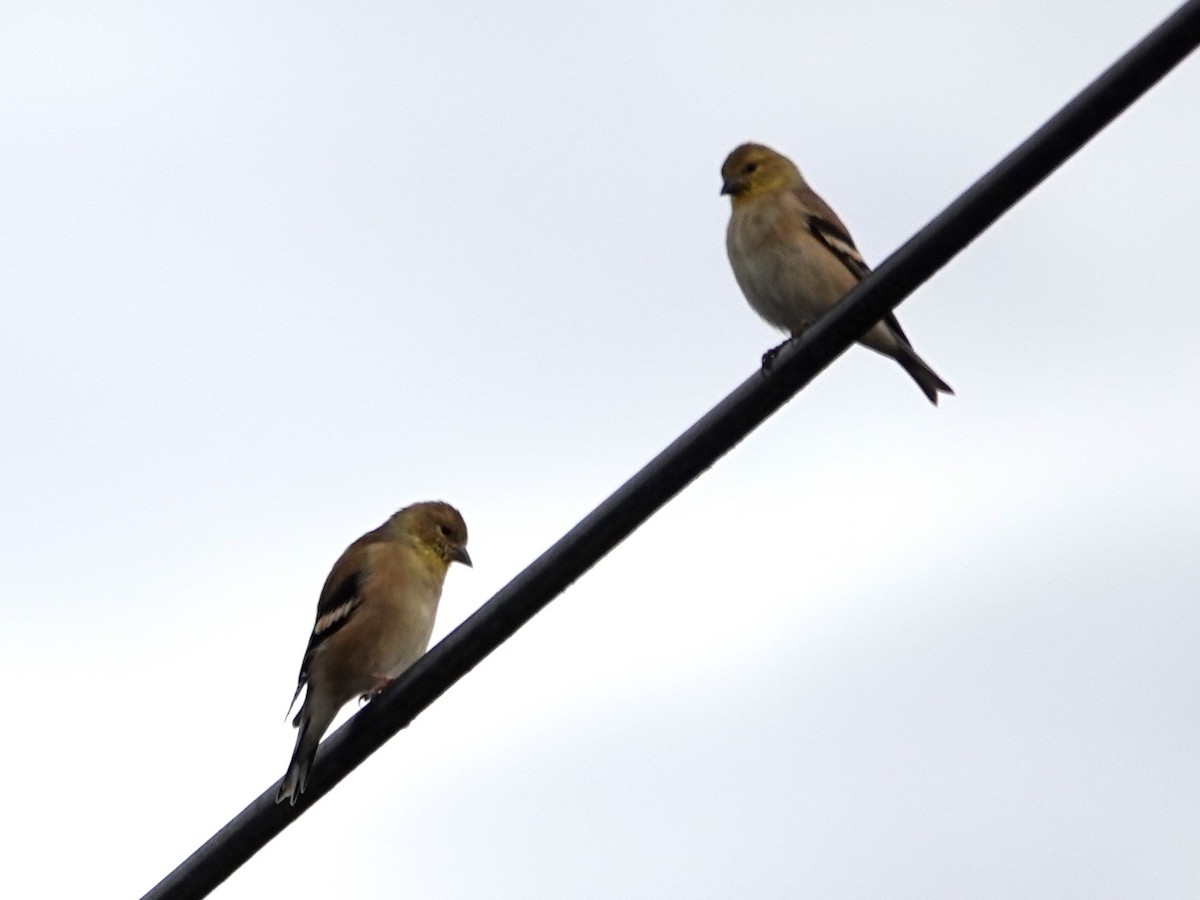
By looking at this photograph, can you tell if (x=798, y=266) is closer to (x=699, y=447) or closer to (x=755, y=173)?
(x=755, y=173)

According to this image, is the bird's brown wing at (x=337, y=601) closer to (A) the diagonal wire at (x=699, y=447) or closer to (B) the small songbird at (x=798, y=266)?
(B) the small songbird at (x=798, y=266)

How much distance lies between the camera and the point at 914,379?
25.6 feet

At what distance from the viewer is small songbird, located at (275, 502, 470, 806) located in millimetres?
6945

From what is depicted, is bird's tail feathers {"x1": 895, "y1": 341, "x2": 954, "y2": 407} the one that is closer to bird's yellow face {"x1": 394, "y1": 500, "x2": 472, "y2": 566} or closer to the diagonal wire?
bird's yellow face {"x1": 394, "y1": 500, "x2": 472, "y2": 566}

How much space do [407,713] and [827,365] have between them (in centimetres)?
127

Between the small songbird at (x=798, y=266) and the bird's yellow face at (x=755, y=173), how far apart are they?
10.3 inches

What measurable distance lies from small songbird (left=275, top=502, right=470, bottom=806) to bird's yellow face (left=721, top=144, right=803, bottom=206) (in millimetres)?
2500

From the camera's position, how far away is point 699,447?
3.52 metres

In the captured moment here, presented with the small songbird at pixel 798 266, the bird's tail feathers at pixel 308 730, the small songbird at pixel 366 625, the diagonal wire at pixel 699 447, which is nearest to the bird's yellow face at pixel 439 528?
the small songbird at pixel 366 625

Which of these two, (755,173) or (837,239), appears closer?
(837,239)

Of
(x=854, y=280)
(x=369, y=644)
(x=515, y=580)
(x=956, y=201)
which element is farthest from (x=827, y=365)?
(x=854, y=280)

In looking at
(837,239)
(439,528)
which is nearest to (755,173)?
(837,239)

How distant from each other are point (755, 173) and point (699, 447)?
5289 mm

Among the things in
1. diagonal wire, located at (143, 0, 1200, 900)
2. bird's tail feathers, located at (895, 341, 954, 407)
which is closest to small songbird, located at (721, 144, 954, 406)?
bird's tail feathers, located at (895, 341, 954, 407)
